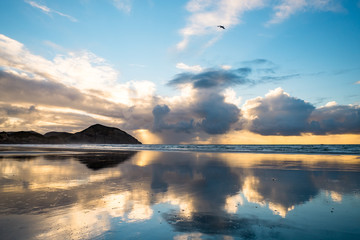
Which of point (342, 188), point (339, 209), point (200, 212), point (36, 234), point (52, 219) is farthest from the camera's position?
point (342, 188)

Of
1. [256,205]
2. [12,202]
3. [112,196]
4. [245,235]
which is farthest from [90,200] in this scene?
[256,205]

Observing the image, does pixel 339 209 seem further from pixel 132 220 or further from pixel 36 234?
pixel 36 234

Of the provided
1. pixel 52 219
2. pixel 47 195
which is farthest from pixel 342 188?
pixel 47 195

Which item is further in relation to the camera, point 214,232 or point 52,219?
point 52,219

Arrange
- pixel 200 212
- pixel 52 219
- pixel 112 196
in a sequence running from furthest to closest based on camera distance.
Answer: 1. pixel 112 196
2. pixel 200 212
3. pixel 52 219

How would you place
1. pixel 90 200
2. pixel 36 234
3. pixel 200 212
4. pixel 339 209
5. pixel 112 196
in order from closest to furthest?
pixel 36 234
pixel 200 212
pixel 339 209
pixel 90 200
pixel 112 196

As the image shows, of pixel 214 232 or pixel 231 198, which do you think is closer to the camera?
pixel 214 232

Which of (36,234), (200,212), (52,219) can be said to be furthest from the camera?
(200,212)

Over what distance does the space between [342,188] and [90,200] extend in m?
13.5

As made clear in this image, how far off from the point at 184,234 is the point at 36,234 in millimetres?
4080

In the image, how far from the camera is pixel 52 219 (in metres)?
6.71

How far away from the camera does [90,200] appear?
29.5ft

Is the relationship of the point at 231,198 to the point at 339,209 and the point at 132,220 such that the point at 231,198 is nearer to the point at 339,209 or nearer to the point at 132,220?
the point at 339,209

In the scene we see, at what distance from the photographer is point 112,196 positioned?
9.59 metres
